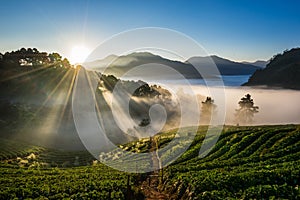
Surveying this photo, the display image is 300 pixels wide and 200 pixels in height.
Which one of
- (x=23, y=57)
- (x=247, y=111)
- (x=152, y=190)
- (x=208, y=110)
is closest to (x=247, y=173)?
(x=152, y=190)

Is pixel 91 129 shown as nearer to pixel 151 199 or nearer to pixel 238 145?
pixel 238 145

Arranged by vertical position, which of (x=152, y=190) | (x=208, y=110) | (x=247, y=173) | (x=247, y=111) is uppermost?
(x=208, y=110)

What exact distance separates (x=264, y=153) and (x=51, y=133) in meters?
110

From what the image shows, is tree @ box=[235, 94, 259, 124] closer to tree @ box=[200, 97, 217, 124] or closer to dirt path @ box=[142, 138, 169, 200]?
tree @ box=[200, 97, 217, 124]

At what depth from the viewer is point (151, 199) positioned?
3045 centimetres

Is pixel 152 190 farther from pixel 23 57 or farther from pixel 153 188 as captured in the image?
pixel 23 57

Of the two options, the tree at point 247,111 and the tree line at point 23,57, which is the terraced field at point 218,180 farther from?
the tree line at point 23,57

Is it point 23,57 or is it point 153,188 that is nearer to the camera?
point 153,188

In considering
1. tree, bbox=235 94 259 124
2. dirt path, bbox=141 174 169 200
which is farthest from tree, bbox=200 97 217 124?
dirt path, bbox=141 174 169 200

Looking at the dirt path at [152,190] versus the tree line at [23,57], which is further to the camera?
the tree line at [23,57]

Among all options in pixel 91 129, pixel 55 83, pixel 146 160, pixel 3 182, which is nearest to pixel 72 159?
pixel 146 160

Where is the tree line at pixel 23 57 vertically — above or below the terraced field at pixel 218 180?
above

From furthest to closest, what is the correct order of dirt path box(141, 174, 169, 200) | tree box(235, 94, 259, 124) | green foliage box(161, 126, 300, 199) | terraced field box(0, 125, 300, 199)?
tree box(235, 94, 259, 124) < dirt path box(141, 174, 169, 200) < terraced field box(0, 125, 300, 199) < green foliage box(161, 126, 300, 199)

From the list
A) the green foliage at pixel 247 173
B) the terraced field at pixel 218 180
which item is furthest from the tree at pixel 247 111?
the green foliage at pixel 247 173
